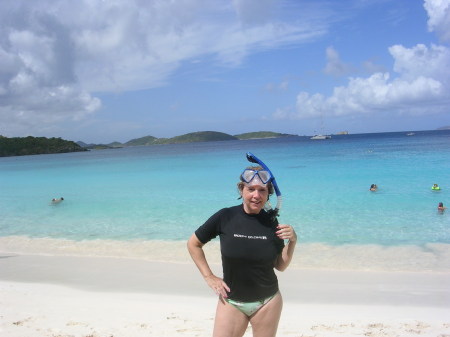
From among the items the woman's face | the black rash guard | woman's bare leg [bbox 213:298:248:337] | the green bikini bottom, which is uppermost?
the woman's face

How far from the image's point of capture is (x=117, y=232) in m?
14.4

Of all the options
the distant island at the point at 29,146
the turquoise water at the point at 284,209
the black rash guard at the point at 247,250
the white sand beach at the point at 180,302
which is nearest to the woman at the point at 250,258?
the black rash guard at the point at 247,250

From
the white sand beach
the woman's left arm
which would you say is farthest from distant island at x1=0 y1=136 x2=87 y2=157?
the woman's left arm

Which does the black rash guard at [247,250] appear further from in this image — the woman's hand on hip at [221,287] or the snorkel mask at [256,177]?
the snorkel mask at [256,177]

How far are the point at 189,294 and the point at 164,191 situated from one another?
62.3 feet

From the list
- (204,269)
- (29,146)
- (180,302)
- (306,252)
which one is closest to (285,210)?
(306,252)

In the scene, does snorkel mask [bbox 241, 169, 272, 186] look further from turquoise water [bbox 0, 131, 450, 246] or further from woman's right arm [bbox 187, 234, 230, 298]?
turquoise water [bbox 0, 131, 450, 246]

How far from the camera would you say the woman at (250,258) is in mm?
3010

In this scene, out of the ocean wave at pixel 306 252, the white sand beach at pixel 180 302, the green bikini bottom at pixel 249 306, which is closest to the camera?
the green bikini bottom at pixel 249 306

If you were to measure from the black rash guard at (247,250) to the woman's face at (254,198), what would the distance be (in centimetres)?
4

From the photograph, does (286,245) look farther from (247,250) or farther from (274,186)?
(274,186)

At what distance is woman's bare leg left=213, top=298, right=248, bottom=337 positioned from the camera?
10.1 ft

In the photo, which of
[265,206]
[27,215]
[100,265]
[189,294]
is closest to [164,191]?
[27,215]

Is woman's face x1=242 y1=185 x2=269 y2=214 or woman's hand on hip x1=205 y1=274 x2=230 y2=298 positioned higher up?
woman's face x1=242 y1=185 x2=269 y2=214
